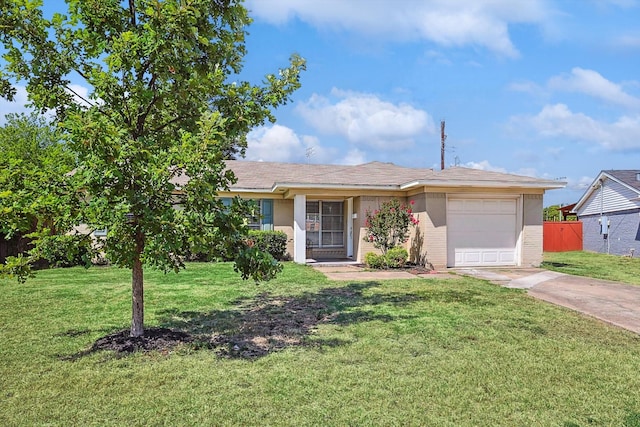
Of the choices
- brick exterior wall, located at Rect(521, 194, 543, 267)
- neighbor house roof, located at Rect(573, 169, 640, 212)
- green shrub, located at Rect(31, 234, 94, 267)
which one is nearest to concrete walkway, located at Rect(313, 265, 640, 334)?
brick exterior wall, located at Rect(521, 194, 543, 267)

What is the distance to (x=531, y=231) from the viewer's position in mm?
13477

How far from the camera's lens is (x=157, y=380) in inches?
160

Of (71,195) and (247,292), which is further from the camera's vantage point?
(247,292)

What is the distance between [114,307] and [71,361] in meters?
3.02

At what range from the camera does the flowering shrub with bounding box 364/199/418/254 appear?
13.3 meters

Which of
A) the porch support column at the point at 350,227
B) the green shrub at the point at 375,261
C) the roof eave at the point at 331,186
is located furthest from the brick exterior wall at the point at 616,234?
the green shrub at the point at 375,261

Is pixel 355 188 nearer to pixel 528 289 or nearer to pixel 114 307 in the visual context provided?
pixel 528 289

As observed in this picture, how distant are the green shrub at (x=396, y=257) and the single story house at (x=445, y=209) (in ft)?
1.99

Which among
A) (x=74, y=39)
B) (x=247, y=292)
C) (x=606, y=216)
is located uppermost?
(x=74, y=39)

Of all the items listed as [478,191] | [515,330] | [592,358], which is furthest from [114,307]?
[478,191]

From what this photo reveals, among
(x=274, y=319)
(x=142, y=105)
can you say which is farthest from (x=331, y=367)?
(x=142, y=105)

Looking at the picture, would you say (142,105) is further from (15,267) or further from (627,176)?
(627,176)

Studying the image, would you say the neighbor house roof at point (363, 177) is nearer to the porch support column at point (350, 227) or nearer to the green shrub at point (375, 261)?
the porch support column at point (350, 227)

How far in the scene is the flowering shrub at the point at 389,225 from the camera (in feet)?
43.6
